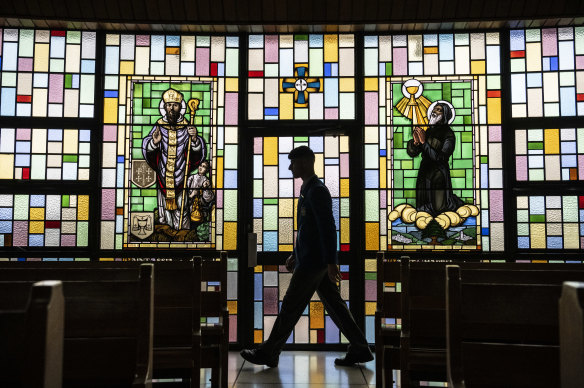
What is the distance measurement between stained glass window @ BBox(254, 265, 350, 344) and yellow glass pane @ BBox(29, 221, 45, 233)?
1.94 metres

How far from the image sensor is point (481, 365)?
162cm

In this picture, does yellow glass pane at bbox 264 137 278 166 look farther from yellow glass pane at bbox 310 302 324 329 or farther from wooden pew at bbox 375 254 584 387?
wooden pew at bbox 375 254 584 387

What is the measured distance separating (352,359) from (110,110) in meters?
3.03

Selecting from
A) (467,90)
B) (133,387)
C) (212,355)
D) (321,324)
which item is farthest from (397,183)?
(133,387)

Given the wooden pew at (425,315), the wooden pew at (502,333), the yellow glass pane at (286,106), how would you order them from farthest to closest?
1. the yellow glass pane at (286,106)
2. the wooden pew at (425,315)
3. the wooden pew at (502,333)

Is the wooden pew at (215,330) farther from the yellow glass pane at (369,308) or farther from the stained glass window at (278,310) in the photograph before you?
the yellow glass pane at (369,308)

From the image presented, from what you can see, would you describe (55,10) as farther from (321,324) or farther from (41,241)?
Answer: (321,324)

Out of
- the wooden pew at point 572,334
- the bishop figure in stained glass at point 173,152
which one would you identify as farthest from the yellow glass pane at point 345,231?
the wooden pew at point 572,334

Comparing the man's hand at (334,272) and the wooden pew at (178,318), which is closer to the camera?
the wooden pew at (178,318)

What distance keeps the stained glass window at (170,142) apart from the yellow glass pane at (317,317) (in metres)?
0.92

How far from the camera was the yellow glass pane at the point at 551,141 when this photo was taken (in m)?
4.97

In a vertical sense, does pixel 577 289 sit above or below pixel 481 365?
above

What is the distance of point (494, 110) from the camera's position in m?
5.01

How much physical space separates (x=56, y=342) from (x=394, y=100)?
4297mm
